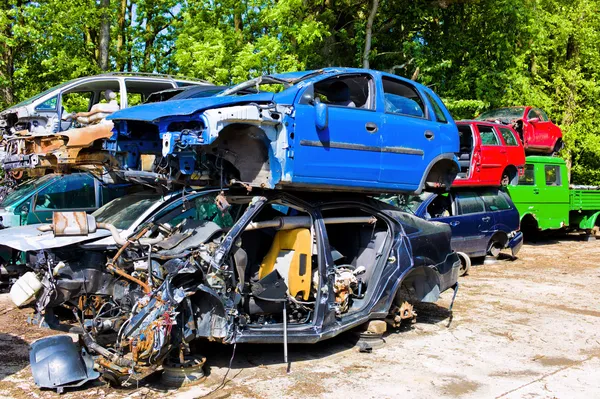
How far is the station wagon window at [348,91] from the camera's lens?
21.6ft

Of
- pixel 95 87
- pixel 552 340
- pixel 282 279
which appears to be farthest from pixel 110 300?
pixel 95 87

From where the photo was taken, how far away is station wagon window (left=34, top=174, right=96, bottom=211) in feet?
31.6

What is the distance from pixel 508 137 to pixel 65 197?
31.7ft

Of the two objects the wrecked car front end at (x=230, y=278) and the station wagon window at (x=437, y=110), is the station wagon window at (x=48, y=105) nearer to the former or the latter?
the wrecked car front end at (x=230, y=278)

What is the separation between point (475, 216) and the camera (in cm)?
1233

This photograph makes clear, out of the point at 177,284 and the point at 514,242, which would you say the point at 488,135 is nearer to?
the point at 514,242

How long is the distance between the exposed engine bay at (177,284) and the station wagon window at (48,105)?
5.33 meters

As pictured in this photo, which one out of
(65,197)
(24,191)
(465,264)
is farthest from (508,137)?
(24,191)

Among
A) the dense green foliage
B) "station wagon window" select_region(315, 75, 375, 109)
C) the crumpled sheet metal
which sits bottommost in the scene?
the crumpled sheet metal

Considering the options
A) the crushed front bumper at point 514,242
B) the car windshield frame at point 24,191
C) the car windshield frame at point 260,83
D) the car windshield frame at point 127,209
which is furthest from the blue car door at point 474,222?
the car windshield frame at point 24,191

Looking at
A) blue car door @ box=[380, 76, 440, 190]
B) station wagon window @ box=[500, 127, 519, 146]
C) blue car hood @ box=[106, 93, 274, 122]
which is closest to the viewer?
blue car hood @ box=[106, 93, 274, 122]

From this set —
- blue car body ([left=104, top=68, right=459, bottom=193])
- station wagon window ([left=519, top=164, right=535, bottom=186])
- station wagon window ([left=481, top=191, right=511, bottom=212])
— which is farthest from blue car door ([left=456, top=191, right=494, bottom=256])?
blue car body ([left=104, top=68, right=459, bottom=193])

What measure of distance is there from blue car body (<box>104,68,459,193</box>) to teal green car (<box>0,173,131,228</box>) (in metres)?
3.08

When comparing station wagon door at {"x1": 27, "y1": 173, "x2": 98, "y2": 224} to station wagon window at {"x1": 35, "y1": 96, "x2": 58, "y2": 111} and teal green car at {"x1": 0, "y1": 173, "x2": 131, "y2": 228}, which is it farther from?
station wagon window at {"x1": 35, "y1": 96, "x2": 58, "y2": 111}
